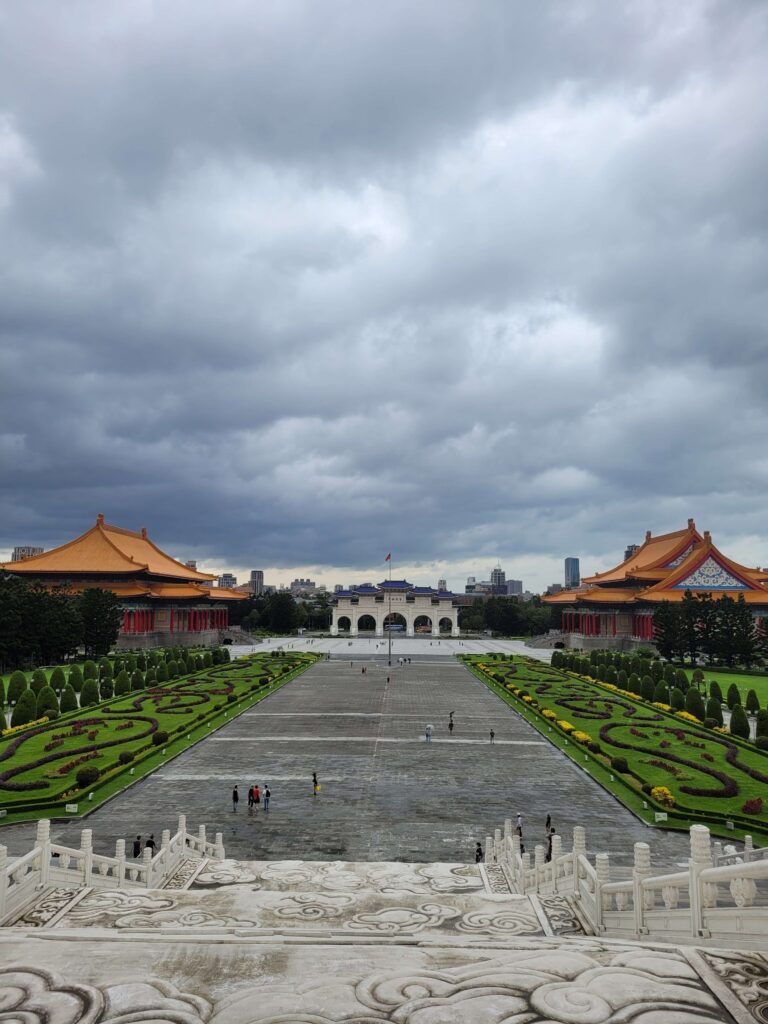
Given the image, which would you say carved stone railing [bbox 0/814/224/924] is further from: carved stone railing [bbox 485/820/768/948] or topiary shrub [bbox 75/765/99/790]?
carved stone railing [bbox 485/820/768/948]

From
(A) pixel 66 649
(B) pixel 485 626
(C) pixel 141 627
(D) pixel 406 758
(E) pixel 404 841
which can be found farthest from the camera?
(B) pixel 485 626

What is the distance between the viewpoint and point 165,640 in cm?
8844

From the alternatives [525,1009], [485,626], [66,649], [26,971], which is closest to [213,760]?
[26,971]

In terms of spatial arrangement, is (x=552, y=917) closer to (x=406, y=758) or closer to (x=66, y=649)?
(x=406, y=758)

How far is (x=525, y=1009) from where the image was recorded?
6.59m

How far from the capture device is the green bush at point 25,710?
120 feet

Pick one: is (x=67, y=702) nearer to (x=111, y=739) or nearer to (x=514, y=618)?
(x=111, y=739)

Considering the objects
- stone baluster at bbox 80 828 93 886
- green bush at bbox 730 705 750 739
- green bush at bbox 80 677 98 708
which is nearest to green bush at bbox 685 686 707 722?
green bush at bbox 730 705 750 739

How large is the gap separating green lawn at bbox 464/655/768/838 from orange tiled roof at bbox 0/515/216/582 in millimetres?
52406

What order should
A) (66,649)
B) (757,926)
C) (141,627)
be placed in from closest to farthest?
(757,926) < (66,649) < (141,627)

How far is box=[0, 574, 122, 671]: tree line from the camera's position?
54.4m

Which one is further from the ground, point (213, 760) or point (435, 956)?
point (435, 956)

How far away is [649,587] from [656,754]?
5889cm

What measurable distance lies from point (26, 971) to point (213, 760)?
24.0m
